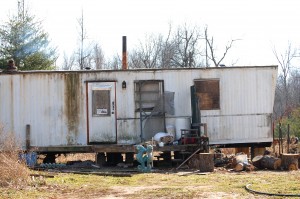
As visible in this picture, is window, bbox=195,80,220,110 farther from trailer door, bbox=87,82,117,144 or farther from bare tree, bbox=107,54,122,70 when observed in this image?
bare tree, bbox=107,54,122,70

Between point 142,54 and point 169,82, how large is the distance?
2797 centimetres

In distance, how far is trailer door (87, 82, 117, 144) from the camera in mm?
15141

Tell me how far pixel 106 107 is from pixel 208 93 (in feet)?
10.5

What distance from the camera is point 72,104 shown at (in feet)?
49.8

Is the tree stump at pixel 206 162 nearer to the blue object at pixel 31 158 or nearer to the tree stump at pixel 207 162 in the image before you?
the tree stump at pixel 207 162

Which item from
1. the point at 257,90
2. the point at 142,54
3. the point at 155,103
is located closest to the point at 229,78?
the point at 257,90

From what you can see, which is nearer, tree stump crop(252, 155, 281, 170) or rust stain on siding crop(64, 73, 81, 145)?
tree stump crop(252, 155, 281, 170)

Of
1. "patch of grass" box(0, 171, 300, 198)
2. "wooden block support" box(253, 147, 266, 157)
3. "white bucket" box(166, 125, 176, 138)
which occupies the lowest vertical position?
"patch of grass" box(0, 171, 300, 198)

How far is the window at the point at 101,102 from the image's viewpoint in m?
15.1

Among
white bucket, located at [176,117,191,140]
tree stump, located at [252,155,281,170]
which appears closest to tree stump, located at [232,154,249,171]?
tree stump, located at [252,155,281,170]

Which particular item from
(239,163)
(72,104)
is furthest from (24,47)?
(239,163)

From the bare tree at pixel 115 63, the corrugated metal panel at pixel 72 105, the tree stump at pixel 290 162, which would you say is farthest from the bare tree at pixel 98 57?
the tree stump at pixel 290 162

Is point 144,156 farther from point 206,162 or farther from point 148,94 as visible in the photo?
point 148,94

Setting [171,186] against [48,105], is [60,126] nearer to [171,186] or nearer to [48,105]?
[48,105]
